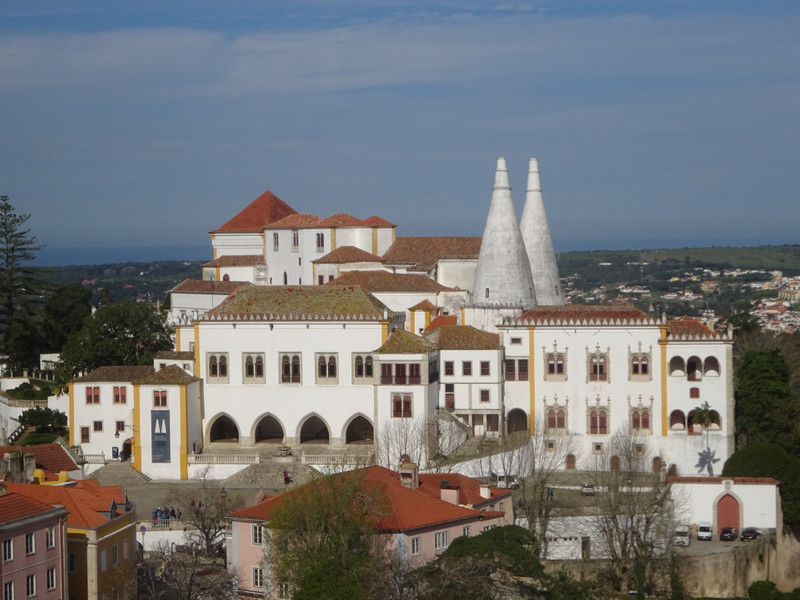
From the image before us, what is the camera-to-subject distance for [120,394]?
64.7 metres

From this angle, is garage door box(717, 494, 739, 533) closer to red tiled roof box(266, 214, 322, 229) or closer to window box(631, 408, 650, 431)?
window box(631, 408, 650, 431)

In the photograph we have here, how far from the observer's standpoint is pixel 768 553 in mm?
55562

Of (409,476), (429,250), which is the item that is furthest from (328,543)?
(429,250)

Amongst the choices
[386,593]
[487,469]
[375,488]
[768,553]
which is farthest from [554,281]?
[386,593]

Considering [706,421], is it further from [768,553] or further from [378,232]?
[378,232]

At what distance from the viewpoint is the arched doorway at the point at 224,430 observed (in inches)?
2613

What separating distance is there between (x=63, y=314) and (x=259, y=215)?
12.4 meters

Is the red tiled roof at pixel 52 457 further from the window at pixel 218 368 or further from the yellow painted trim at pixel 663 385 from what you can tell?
the yellow painted trim at pixel 663 385

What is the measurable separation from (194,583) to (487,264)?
29312 mm

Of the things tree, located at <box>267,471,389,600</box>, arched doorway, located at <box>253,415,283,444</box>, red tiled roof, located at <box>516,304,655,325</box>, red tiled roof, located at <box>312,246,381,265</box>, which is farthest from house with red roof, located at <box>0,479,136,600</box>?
red tiled roof, located at <box>312,246,381,265</box>

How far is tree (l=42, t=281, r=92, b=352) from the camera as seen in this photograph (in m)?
83.2

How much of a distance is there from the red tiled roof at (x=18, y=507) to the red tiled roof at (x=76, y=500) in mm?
1322

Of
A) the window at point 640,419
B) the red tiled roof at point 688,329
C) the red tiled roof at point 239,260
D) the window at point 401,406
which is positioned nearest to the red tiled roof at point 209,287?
the red tiled roof at point 239,260

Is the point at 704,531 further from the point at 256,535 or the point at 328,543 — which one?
the point at 328,543
